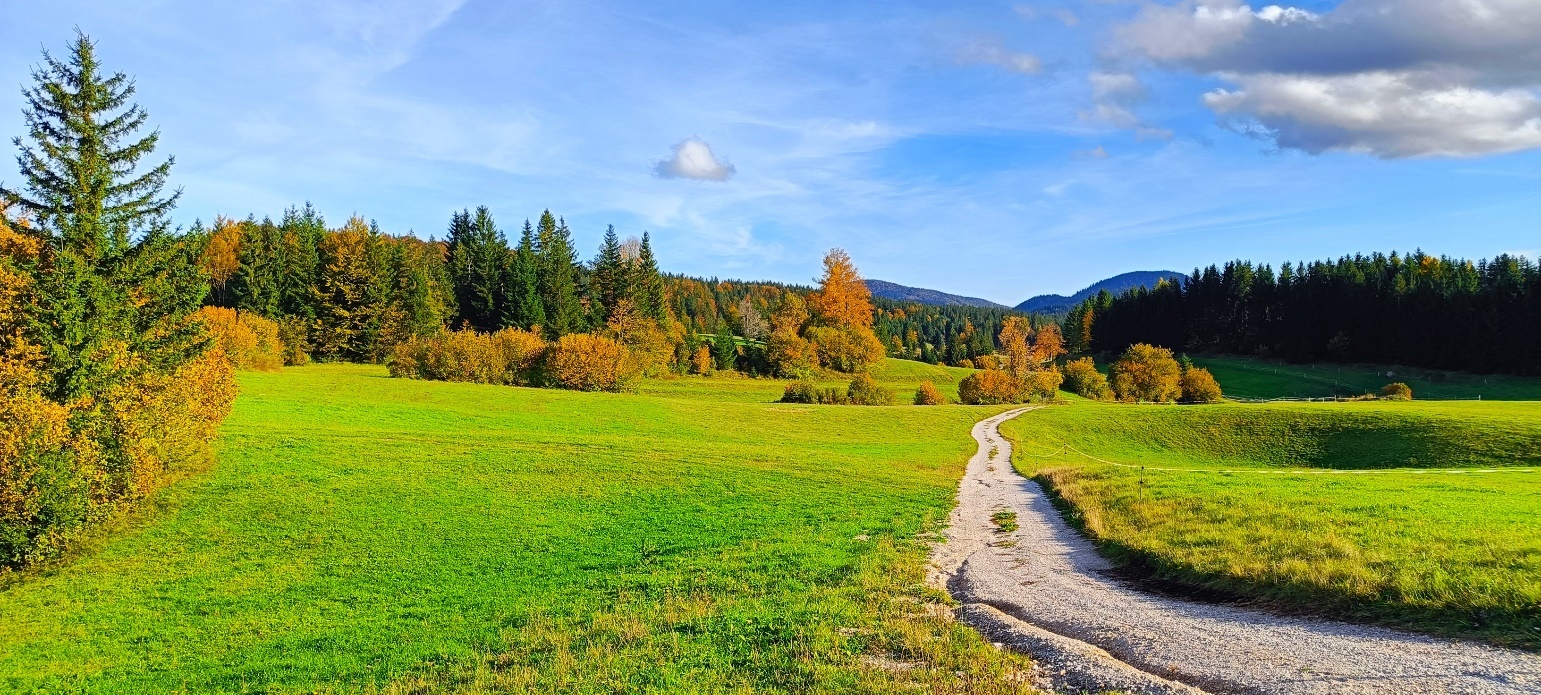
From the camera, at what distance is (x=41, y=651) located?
1480 centimetres

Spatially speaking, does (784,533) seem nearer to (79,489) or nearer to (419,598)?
(419,598)

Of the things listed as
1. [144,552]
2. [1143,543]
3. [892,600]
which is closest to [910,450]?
[1143,543]

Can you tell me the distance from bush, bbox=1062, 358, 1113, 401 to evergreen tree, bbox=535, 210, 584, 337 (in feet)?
208

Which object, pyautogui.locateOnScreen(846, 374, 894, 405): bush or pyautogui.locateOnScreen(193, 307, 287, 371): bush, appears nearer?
pyautogui.locateOnScreen(193, 307, 287, 371): bush

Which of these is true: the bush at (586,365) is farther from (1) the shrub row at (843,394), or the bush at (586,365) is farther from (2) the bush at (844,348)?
(2) the bush at (844,348)

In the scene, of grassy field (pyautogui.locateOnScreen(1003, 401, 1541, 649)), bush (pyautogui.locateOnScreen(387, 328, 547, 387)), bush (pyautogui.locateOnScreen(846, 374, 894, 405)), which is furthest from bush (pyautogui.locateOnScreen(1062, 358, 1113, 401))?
bush (pyautogui.locateOnScreen(387, 328, 547, 387))

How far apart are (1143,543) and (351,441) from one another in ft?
108

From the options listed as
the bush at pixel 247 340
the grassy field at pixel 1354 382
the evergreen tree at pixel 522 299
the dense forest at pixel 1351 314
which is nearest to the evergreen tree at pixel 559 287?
the evergreen tree at pixel 522 299

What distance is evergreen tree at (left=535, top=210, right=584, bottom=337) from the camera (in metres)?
92.8

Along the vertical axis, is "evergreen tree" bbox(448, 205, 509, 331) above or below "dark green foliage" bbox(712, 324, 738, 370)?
above

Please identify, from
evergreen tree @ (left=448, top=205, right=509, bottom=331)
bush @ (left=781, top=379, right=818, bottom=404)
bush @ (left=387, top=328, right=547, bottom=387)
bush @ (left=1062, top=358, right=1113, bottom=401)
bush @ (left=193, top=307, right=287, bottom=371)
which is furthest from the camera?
evergreen tree @ (left=448, top=205, right=509, bottom=331)

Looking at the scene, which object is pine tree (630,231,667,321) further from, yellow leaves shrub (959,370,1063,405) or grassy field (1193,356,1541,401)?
grassy field (1193,356,1541,401)

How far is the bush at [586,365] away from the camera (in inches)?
2682

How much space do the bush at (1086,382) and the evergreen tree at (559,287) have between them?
63.5m
